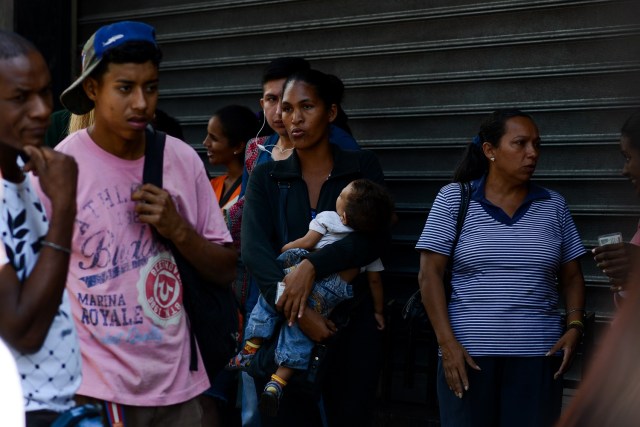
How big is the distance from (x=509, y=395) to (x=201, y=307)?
2005 millimetres

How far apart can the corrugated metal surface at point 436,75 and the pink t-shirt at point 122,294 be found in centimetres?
301

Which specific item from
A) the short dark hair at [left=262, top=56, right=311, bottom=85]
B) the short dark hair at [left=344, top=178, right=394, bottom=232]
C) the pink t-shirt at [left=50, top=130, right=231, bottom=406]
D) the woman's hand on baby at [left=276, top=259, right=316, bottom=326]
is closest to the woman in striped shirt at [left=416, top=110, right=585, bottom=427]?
the short dark hair at [left=344, top=178, right=394, bottom=232]

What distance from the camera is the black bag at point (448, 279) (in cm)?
523

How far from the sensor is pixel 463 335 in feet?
16.9

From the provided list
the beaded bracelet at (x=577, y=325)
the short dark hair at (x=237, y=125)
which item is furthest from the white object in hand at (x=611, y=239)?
the short dark hair at (x=237, y=125)

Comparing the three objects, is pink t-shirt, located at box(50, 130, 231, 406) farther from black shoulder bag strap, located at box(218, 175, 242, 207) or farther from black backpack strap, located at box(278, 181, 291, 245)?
black shoulder bag strap, located at box(218, 175, 242, 207)

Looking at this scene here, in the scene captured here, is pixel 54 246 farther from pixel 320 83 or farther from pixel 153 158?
pixel 320 83

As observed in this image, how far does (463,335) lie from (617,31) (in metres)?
2.27

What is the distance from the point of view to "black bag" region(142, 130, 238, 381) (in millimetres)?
3658

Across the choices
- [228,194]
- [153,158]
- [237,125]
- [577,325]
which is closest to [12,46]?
[153,158]

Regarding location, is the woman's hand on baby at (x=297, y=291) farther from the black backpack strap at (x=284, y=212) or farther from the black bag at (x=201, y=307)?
the black bag at (x=201, y=307)

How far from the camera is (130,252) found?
356 centimetres

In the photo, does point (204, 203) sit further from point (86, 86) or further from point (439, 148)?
point (439, 148)

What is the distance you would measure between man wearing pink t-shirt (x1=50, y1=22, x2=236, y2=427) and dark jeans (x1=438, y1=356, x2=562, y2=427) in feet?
5.92
